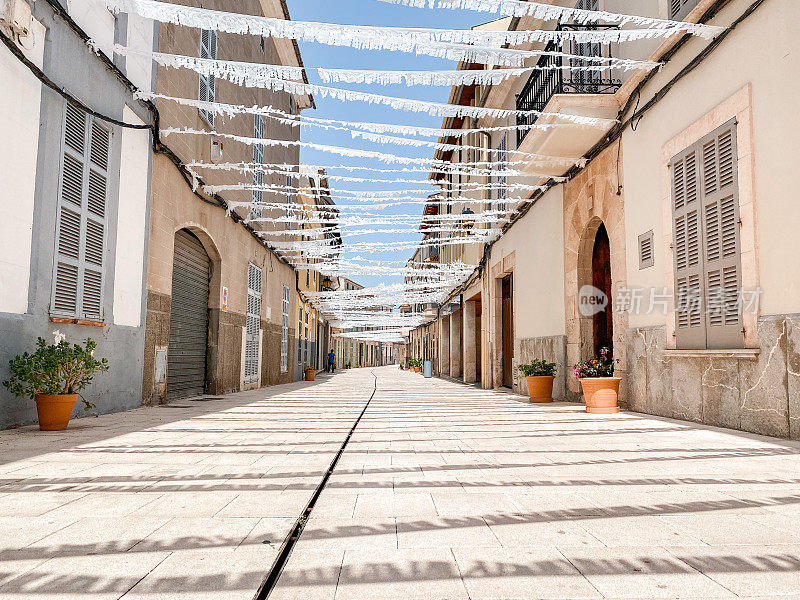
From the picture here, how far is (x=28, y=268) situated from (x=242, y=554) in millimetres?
4636

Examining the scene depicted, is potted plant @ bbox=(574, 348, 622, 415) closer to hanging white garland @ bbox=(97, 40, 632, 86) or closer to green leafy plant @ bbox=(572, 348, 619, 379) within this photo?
green leafy plant @ bbox=(572, 348, 619, 379)

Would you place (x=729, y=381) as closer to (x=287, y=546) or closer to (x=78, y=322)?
(x=287, y=546)

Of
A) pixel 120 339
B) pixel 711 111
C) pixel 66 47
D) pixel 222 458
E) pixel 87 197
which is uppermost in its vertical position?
pixel 66 47

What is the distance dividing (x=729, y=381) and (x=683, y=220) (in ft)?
6.23

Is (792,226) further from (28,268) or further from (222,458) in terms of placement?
(28,268)

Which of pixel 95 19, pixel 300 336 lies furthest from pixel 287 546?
pixel 300 336

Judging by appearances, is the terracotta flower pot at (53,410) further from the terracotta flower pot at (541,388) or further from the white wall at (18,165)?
the terracotta flower pot at (541,388)

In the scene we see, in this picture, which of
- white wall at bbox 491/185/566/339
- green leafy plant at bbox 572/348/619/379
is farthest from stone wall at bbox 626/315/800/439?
white wall at bbox 491/185/566/339

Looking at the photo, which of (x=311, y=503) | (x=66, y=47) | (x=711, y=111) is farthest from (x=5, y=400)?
(x=711, y=111)

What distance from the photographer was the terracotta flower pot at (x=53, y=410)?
520 cm

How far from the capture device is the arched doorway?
917 centimetres

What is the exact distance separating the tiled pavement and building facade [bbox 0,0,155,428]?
1556 mm

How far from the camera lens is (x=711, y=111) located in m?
5.78

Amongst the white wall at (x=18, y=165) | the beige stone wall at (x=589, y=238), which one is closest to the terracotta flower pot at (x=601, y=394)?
the beige stone wall at (x=589, y=238)
